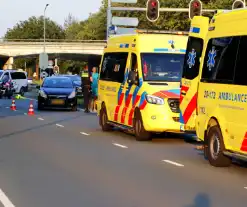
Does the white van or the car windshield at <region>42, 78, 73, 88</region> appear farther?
the white van

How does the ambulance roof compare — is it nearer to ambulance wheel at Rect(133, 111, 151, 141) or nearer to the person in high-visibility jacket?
ambulance wheel at Rect(133, 111, 151, 141)

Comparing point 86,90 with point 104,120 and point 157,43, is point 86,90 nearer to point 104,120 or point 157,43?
point 104,120

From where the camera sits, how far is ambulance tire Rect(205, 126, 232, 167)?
38.6 feet

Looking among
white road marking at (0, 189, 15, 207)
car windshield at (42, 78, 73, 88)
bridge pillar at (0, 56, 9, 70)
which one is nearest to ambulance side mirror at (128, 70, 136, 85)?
white road marking at (0, 189, 15, 207)

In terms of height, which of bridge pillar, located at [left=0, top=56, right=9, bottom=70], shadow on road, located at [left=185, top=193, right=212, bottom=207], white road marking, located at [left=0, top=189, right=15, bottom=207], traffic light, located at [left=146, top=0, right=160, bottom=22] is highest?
traffic light, located at [left=146, top=0, right=160, bottom=22]

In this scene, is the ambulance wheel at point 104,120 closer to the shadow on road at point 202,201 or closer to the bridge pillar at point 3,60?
the shadow on road at point 202,201

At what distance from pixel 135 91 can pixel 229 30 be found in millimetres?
5648

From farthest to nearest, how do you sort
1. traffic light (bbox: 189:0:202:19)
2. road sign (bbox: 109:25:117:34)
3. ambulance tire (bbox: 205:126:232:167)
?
1. traffic light (bbox: 189:0:202:19)
2. road sign (bbox: 109:25:117:34)
3. ambulance tire (bbox: 205:126:232:167)

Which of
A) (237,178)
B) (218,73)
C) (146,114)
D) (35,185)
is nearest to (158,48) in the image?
(146,114)

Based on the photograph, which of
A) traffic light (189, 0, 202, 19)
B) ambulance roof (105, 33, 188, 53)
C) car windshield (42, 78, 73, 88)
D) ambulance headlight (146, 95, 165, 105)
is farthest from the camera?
traffic light (189, 0, 202, 19)

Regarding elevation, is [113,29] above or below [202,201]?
above

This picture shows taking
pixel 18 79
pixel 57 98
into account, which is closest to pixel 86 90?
pixel 57 98

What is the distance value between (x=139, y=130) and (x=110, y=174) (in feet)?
18.6

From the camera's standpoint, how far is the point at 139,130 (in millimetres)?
16578
